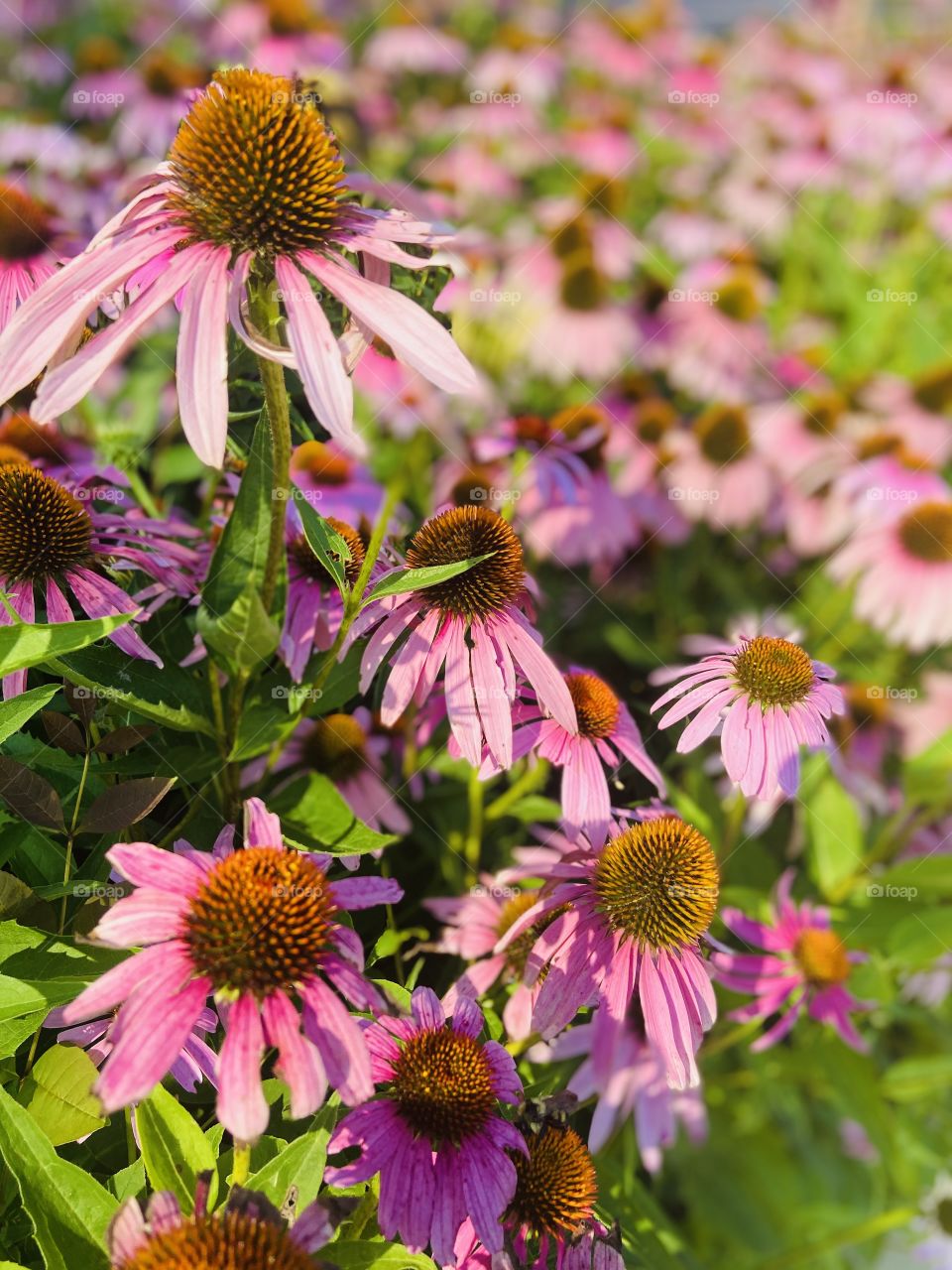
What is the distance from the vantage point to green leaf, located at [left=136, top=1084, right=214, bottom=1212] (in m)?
0.59

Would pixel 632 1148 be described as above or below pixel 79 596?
below

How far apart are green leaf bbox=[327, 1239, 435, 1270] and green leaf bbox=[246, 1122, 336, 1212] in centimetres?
4

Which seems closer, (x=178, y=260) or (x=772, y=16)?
(x=178, y=260)

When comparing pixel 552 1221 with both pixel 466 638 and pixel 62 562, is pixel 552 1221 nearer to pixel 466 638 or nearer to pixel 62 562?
pixel 466 638

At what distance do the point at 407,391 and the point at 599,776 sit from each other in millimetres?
1424

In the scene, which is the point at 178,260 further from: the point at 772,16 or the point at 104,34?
the point at 772,16

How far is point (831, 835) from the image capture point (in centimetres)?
133

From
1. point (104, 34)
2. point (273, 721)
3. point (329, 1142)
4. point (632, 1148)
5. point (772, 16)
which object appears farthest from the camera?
point (772, 16)

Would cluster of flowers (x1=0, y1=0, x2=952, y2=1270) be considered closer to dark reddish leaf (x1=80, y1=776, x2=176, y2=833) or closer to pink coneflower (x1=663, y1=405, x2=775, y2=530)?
dark reddish leaf (x1=80, y1=776, x2=176, y2=833)

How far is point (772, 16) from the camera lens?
4879 millimetres

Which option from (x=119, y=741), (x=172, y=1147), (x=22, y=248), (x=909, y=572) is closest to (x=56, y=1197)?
(x=172, y=1147)

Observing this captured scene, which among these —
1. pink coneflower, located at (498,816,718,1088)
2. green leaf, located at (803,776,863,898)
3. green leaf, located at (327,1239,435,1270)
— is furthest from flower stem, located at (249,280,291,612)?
green leaf, located at (803,776,863,898)

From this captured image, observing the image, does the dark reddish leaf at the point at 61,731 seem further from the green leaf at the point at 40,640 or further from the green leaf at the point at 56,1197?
the green leaf at the point at 56,1197

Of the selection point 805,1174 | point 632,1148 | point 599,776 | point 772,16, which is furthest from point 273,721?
point 772,16
